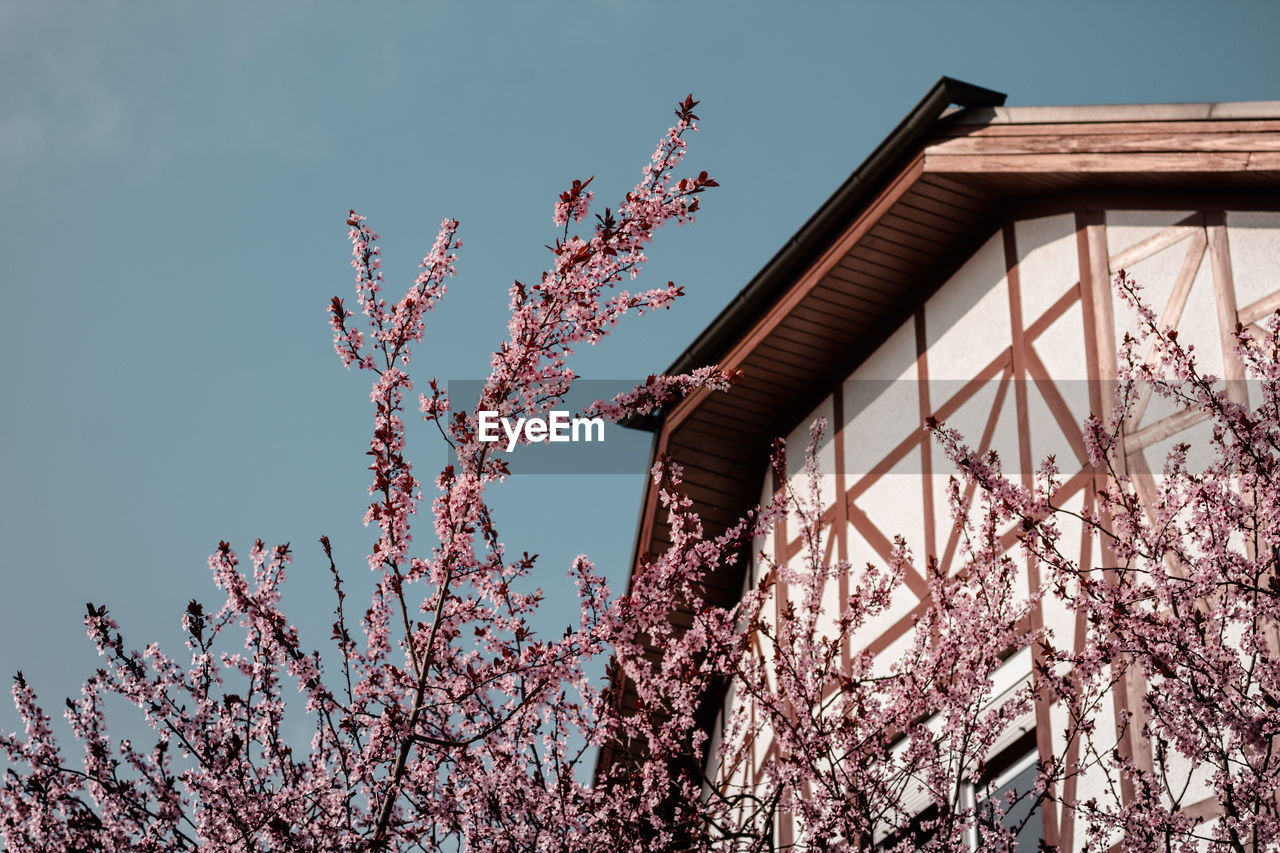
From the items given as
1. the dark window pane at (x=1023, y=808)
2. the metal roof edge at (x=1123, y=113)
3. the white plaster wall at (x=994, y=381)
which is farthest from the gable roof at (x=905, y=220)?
the dark window pane at (x=1023, y=808)

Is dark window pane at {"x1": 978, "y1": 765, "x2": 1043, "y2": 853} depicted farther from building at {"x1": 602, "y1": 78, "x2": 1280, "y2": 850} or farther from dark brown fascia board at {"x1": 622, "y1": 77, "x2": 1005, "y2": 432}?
dark brown fascia board at {"x1": 622, "y1": 77, "x2": 1005, "y2": 432}

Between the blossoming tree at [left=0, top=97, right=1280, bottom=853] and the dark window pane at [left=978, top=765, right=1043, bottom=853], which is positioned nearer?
the blossoming tree at [left=0, top=97, right=1280, bottom=853]

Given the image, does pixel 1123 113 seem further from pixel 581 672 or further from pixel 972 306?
pixel 581 672

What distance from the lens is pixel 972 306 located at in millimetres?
10086

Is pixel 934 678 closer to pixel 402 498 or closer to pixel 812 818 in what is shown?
pixel 812 818

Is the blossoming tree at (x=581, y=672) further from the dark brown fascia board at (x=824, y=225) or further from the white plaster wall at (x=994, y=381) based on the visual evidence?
the dark brown fascia board at (x=824, y=225)

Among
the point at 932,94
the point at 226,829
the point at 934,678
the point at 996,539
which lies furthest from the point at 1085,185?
the point at 226,829

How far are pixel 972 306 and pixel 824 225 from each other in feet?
4.29

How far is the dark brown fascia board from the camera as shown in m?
9.64

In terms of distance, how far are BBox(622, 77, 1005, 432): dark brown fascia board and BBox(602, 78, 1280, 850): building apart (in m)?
0.02

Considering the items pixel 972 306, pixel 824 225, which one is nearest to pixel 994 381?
pixel 972 306

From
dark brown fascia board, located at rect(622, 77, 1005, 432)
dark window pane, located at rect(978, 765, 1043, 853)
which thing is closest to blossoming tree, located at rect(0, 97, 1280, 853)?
dark window pane, located at rect(978, 765, 1043, 853)

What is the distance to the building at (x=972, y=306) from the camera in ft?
26.5

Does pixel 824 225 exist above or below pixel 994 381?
above
